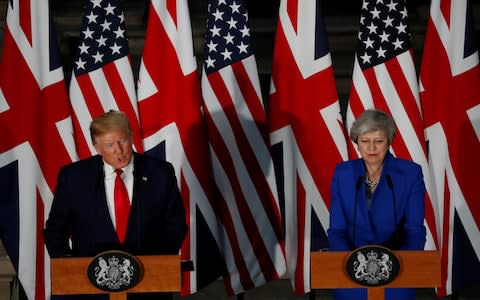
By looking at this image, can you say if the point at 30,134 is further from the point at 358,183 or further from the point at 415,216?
the point at 415,216

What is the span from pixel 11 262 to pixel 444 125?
2645 millimetres

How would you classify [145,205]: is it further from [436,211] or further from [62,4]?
[62,4]

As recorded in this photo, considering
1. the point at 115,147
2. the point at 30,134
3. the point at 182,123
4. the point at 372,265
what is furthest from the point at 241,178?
the point at 372,265

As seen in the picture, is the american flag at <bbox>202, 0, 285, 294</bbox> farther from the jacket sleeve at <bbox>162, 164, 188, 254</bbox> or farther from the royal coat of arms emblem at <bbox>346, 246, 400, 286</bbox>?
the royal coat of arms emblem at <bbox>346, 246, 400, 286</bbox>

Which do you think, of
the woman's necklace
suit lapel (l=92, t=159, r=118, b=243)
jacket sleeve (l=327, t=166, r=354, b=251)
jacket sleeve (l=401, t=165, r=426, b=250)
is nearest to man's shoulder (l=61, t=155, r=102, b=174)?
suit lapel (l=92, t=159, r=118, b=243)

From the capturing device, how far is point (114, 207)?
15.6 ft

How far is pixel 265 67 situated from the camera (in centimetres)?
772

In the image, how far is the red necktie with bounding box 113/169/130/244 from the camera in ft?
15.6

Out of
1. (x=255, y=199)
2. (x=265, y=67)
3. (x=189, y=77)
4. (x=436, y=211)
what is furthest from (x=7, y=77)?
(x=436, y=211)

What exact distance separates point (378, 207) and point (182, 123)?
1789 millimetres

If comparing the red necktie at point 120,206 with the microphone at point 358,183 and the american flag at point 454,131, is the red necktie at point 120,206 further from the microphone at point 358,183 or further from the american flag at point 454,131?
the american flag at point 454,131

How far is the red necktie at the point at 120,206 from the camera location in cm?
475

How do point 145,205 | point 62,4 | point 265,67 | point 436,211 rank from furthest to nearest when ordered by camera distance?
point 62,4 < point 265,67 < point 436,211 < point 145,205

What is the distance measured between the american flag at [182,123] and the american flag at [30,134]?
19.5 inches
